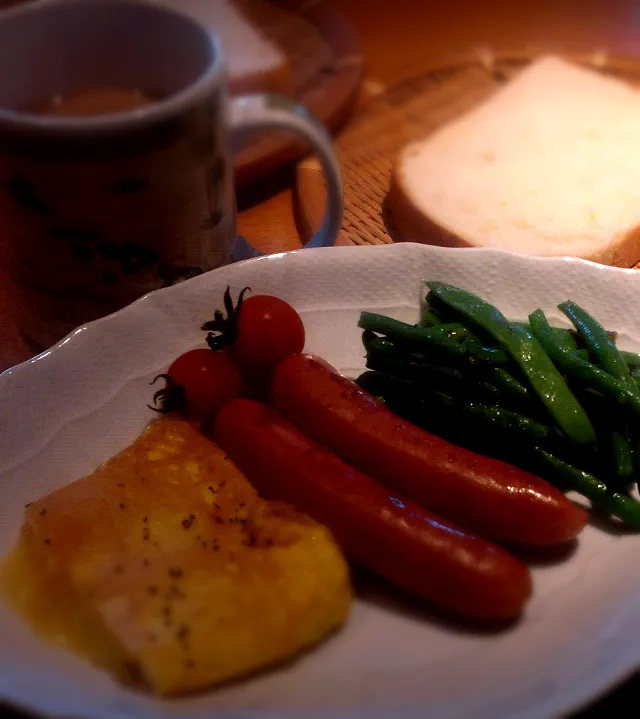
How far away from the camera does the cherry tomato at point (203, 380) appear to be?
138 cm

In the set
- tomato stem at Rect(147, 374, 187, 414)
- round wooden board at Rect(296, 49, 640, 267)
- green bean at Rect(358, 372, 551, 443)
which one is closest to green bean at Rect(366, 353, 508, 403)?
green bean at Rect(358, 372, 551, 443)

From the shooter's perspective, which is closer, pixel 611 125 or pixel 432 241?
pixel 432 241

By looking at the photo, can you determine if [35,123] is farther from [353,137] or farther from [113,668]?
[353,137]

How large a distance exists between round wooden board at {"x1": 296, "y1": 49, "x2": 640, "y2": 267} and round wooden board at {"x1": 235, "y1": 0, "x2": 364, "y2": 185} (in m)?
0.09

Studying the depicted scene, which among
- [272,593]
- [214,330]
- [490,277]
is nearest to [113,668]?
[272,593]

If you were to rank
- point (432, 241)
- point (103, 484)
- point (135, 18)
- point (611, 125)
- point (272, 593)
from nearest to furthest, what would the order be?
1. point (272, 593)
2. point (103, 484)
3. point (135, 18)
4. point (432, 241)
5. point (611, 125)

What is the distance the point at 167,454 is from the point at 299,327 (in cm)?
38

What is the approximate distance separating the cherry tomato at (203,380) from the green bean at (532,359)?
0.50 m

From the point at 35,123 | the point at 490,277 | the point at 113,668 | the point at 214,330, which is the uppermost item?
the point at 35,123

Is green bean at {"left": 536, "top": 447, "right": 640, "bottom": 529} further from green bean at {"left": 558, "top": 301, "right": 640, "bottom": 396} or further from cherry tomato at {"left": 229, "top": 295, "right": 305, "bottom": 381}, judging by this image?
cherry tomato at {"left": 229, "top": 295, "right": 305, "bottom": 381}

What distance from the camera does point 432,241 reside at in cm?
202


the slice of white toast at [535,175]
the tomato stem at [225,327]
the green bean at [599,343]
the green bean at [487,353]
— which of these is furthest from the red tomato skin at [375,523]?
the slice of white toast at [535,175]

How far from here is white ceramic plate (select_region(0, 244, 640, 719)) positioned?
98cm

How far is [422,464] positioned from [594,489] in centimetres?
32
